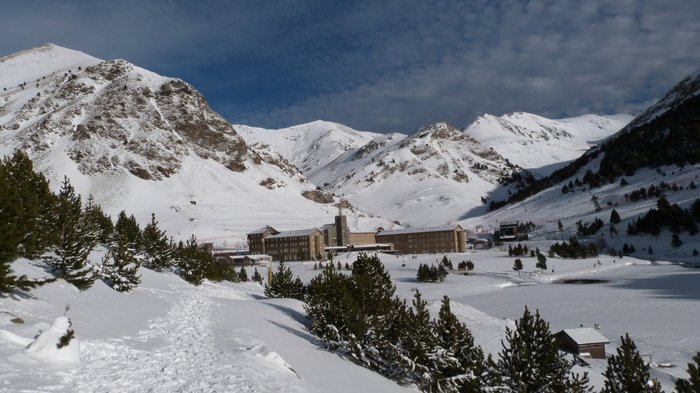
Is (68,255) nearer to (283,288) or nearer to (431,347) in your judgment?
(431,347)

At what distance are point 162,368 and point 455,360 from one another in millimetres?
12553

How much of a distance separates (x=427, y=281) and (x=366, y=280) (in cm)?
5153

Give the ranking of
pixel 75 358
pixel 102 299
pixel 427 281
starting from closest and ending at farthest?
pixel 75 358 → pixel 102 299 → pixel 427 281

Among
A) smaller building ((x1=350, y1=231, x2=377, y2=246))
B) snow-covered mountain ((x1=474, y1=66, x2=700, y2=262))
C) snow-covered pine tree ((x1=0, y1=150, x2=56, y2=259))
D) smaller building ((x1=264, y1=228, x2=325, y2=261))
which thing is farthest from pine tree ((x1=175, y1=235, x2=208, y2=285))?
smaller building ((x1=350, y1=231, x2=377, y2=246))

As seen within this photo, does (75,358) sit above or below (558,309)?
above

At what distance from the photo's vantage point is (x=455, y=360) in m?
20.1

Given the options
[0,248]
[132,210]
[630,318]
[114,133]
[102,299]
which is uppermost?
[114,133]

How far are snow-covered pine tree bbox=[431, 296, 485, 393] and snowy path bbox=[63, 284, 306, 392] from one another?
29.8 ft

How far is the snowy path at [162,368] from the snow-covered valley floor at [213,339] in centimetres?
3

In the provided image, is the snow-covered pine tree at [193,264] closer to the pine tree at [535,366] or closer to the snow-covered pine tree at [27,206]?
the snow-covered pine tree at [27,206]

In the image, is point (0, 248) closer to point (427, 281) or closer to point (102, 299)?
point (102, 299)

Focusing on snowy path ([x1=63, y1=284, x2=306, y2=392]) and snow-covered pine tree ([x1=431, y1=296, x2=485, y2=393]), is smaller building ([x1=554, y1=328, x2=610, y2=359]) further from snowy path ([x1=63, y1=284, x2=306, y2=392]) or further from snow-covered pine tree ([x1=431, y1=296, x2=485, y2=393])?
snowy path ([x1=63, y1=284, x2=306, y2=392])

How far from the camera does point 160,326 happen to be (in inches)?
727

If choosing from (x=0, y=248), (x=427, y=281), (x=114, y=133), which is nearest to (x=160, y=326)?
(x=0, y=248)
